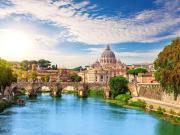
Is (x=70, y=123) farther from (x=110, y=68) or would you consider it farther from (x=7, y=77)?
(x=110, y=68)

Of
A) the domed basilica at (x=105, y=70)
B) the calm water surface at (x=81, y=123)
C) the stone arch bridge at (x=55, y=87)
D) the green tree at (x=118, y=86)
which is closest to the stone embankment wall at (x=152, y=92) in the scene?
the green tree at (x=118, y=86)

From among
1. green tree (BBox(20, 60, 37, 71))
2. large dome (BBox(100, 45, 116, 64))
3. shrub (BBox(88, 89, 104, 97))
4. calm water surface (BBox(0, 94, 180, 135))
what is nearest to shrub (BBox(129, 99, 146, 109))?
calm water surface (BBox(0, 94, 180, 135))

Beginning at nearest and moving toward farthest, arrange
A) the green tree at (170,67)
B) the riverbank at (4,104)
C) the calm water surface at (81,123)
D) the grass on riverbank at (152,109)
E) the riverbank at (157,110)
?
the calm water surface at (81,123) < the riverbank at (157,110) < the grass on riverbank at (152,109) < the riverbank at (4,104) < the green tree at (170,67)

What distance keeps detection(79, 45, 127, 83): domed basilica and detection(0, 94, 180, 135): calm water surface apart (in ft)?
186

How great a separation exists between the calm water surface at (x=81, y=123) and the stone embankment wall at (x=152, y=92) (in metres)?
3.04

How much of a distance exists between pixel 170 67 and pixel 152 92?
906cm

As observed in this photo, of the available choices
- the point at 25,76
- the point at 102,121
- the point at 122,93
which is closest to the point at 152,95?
the point at 122,93

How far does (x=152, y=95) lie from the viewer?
37.1 metres

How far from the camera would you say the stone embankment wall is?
104ft

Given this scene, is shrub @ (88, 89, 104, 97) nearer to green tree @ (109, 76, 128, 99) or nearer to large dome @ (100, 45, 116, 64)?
green tree @ (109, 76, 128, 99)

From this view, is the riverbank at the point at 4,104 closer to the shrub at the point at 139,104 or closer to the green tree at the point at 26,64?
the shrub at the point at 139,104

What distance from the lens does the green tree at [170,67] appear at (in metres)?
27.1

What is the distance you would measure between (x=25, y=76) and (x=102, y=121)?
35.7 metres

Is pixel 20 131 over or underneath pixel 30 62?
underneath
